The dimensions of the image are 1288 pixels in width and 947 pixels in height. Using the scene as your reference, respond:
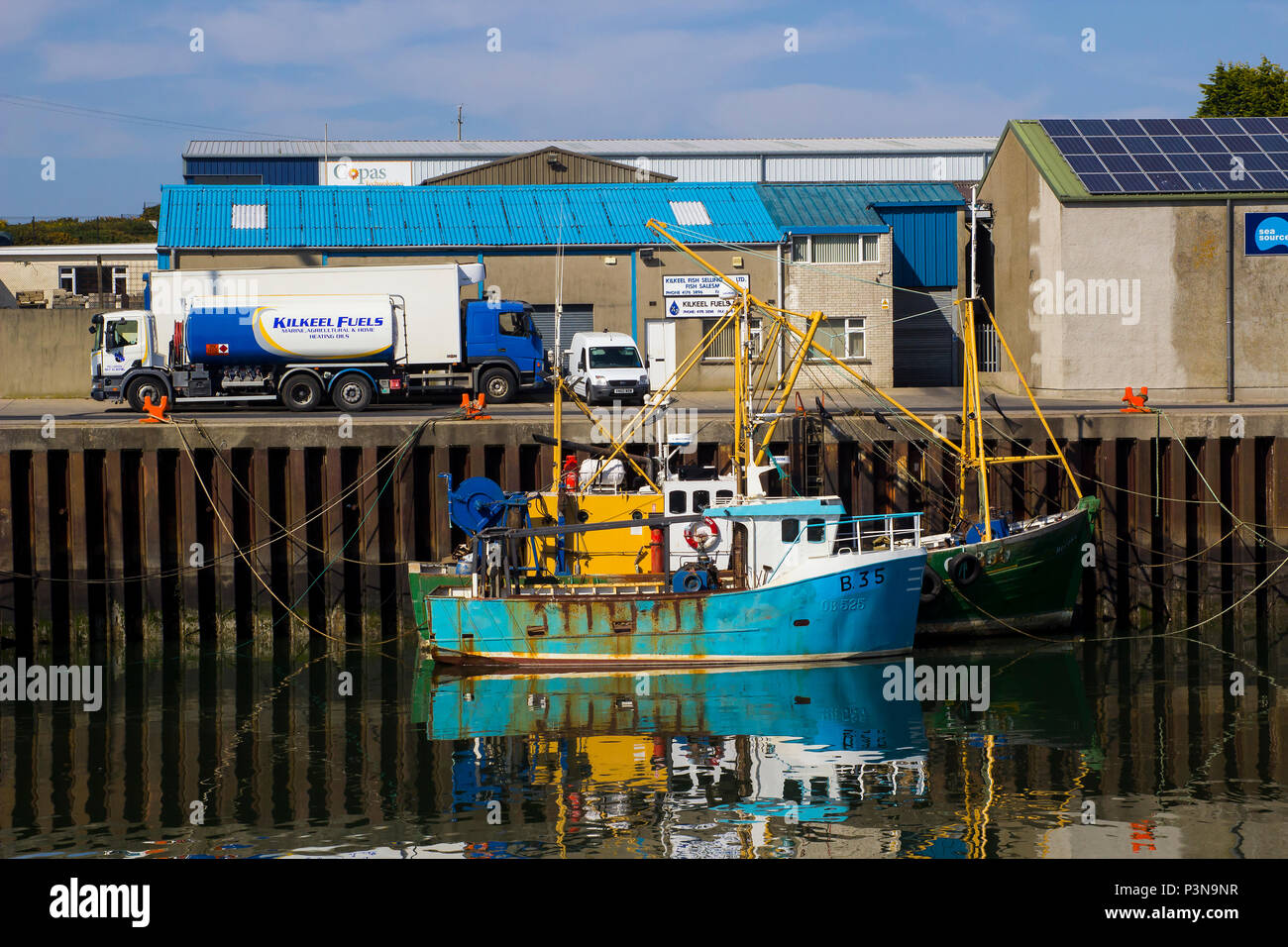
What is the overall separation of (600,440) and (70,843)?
536 inches

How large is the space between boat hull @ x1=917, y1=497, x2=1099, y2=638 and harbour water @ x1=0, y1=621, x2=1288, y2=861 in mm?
621

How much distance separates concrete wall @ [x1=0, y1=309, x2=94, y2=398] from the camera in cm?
3872

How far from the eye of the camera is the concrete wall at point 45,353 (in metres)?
38.7

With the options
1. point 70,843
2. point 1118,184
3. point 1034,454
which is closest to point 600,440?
point 1034,454

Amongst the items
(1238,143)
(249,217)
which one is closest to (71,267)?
(249,217)

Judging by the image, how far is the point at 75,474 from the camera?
2448 cm

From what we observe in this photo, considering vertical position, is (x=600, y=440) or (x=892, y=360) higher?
(x=892, y=360)

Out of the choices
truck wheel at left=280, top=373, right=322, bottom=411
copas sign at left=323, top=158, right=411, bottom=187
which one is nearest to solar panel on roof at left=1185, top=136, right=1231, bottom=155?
truck wheel at left=280, top=373, right=322, bottom=411

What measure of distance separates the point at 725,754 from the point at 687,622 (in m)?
4.53

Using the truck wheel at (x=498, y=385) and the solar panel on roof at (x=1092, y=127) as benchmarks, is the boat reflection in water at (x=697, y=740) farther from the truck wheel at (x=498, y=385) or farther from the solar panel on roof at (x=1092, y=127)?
the solar panel on roof at (x=1092, y=127)

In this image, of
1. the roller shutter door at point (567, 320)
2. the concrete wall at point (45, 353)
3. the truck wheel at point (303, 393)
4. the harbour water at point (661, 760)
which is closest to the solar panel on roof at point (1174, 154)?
the roller shutter door at point (567, 320)

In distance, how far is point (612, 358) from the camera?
37938 millimetres
